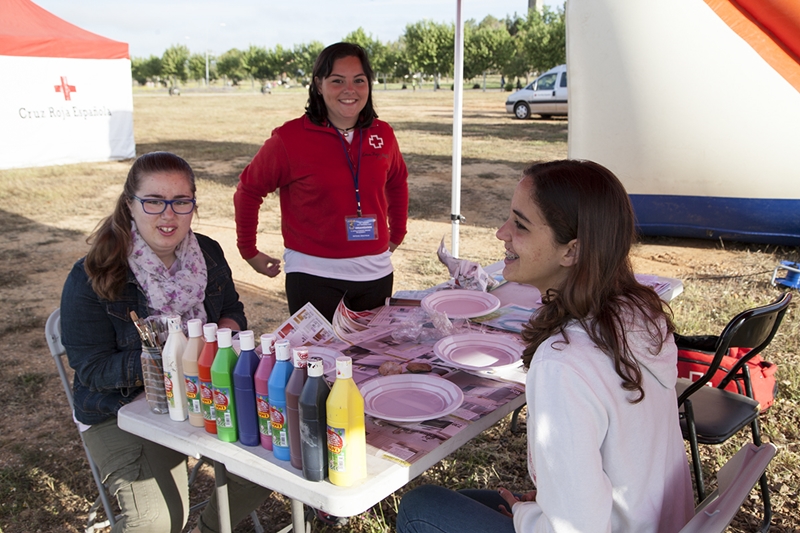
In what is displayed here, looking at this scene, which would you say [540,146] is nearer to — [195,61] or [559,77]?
[559,77]


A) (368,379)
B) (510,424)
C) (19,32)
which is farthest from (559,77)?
(368,379)

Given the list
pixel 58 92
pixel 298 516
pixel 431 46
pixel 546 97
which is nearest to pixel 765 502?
pixel 298 516

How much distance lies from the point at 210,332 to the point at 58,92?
13.0 metres

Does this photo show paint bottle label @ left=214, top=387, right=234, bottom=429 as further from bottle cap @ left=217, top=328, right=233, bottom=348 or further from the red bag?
the red bag

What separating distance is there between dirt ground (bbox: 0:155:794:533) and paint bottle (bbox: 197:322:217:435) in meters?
1.34

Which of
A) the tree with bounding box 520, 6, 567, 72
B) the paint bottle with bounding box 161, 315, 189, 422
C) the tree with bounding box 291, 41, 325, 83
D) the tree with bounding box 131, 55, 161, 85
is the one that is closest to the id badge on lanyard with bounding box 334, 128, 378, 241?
the paint bottle with bounding box 161, 315, 189, 422

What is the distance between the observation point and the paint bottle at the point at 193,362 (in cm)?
157

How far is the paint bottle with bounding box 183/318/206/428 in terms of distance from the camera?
1.57 metres

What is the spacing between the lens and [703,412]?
8.43ft

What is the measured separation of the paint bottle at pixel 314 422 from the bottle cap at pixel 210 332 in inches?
12.2

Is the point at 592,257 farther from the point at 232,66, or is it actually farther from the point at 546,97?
the point at 232,66

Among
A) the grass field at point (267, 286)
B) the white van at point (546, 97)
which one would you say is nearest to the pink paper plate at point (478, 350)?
the grass field at point (267, 286)

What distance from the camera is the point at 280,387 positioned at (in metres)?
1.40

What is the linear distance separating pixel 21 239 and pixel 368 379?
7.16 m
